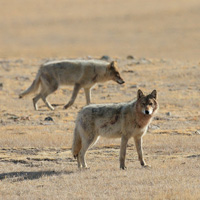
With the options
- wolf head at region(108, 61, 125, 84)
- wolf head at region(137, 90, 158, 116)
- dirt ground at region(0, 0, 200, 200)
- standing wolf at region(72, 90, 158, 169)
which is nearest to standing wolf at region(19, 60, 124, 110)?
wolf head at region(108, 61, 125, 84)

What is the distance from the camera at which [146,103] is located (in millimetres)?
11023

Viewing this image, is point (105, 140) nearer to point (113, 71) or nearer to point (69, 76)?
point (69, 76)

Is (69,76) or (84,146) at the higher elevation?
(84,146)

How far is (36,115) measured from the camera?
1842 centimetres

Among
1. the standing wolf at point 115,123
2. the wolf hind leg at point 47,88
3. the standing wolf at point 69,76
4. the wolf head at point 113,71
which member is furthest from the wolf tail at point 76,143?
the wolf head at point 113,71

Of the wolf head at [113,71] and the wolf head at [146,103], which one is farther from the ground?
the wolf head at [146,103]

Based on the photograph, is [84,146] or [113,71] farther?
[113,71]

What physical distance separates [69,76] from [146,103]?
9202 millimetres

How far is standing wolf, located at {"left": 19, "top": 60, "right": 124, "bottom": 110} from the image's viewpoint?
19844mm

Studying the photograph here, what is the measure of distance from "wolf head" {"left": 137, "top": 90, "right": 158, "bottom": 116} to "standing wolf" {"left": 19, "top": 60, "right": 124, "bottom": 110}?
348 inches

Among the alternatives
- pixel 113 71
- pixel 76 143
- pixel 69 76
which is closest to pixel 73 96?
pixel 69 76

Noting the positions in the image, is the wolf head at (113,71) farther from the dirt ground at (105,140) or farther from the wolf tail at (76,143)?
the wolf tail at (76,143)

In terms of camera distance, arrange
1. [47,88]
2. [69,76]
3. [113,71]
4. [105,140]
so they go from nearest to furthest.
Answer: [105,140] < [47,88] < [69,76] < [113,71]

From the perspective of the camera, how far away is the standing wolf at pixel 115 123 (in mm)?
11172
